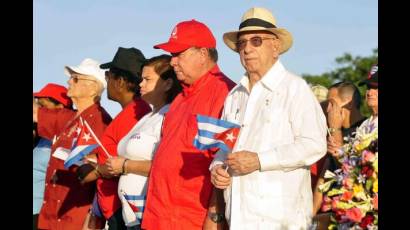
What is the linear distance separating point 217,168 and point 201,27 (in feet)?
5.38

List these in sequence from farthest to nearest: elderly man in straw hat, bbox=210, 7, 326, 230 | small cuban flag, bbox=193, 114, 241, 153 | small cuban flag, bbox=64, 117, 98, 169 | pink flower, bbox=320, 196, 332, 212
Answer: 1. small cuban flag, bbox=64, 117, 98, 169
2. pink flower, bbox=320, 196, 332, 212
3. small cuban flag, bbox=193, 114, 241, 153
4. elderly man in straw hat, bbox=210, 7, 326, 230

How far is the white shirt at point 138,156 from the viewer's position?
8.46 m

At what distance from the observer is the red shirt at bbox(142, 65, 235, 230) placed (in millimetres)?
7543

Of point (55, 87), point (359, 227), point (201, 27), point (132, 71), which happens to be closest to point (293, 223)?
point (359, 227)

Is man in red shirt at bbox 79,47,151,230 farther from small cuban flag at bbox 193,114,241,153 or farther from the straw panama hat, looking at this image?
the straw panama hat

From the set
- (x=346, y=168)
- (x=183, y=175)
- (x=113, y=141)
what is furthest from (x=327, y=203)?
(x=113, y=141)

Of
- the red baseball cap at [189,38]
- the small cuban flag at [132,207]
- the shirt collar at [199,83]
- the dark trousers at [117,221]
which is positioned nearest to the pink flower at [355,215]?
the shirt collar at [199,83]

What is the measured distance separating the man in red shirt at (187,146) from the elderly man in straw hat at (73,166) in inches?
81.8

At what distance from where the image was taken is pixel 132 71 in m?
9.60

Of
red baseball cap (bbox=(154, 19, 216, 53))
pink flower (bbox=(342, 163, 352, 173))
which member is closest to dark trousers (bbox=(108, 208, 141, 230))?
red baseball cap (bbox=(154, 19, 216, 53))

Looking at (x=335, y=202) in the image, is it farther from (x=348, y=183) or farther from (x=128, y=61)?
(x=128, y=61)

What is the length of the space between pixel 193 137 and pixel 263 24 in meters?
1.09
